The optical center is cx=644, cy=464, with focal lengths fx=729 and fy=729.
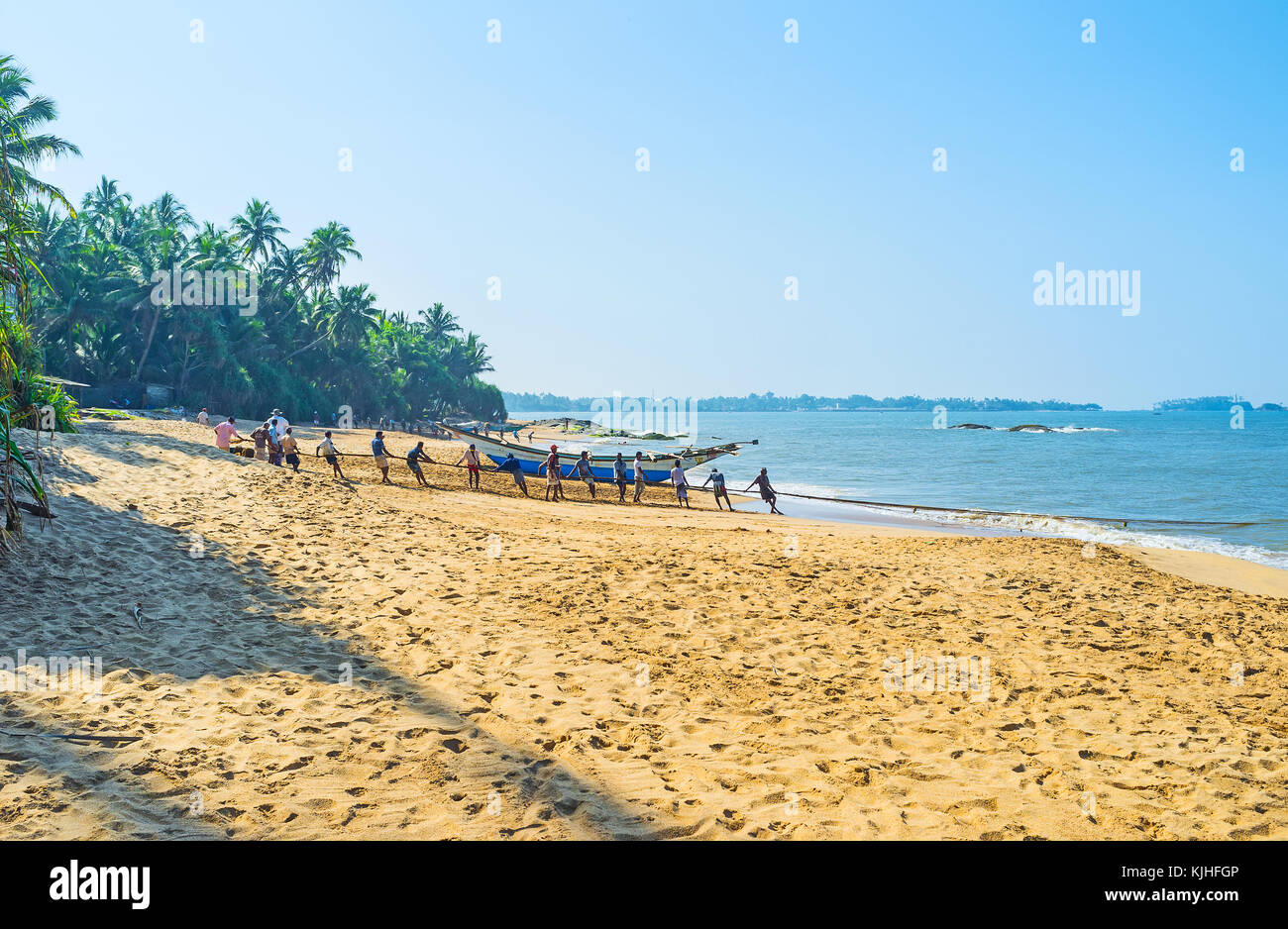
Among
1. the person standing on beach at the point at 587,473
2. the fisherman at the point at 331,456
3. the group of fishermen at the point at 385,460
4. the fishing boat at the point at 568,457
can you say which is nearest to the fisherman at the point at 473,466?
the group of fishermen at the point at 385,460

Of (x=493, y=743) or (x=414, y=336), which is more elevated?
(x=414, y=336)

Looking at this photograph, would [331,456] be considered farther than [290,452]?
Yes

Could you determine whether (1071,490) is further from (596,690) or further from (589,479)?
(596,690)

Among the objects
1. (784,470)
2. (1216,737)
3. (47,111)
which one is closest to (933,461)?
(784,470)

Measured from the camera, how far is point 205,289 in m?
44.7

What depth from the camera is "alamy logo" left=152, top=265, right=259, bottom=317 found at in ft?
137

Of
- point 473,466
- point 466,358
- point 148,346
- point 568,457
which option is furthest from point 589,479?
point 466,358

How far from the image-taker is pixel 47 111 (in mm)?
34406

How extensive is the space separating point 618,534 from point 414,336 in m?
79.9

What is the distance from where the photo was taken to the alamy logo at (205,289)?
137 feet

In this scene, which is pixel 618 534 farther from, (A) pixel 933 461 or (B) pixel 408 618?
(A) pixel 933 461
